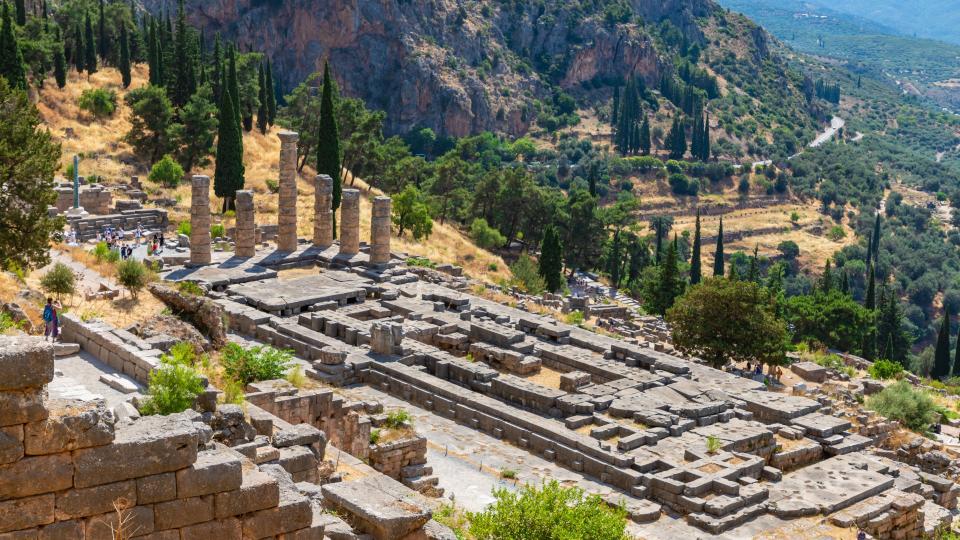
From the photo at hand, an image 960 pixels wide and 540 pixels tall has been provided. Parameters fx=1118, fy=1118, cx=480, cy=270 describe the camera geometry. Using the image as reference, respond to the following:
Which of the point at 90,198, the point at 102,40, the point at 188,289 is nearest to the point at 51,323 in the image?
the point at 188,289

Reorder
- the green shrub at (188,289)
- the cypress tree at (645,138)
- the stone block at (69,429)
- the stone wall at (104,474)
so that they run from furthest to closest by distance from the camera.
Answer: the cypress tree at (645,138), the green shrub at (188,289), the stone block at (69,429), the stone wall at (104,474)

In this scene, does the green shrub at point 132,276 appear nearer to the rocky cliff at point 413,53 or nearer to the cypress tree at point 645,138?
the rocky cliff at point 413,53

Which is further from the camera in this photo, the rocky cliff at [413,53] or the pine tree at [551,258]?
the rocky cliff at [413,53]

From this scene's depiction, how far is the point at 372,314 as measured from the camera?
35.8m

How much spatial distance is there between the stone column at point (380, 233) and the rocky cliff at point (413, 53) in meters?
92.5

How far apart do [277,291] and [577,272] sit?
126 feet

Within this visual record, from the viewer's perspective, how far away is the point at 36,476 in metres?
10.0

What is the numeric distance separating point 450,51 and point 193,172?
282ft

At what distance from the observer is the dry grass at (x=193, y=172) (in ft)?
173

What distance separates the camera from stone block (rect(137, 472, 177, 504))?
35.3ft

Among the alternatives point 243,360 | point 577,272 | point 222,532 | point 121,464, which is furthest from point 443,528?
point 577,272

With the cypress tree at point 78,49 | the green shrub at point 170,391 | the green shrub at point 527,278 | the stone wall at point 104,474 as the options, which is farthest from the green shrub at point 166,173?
the stone wall at point 104,474

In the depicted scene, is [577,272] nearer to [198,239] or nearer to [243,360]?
[198,239]

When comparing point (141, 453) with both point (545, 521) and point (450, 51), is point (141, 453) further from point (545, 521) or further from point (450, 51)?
point (450, 51)
